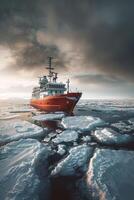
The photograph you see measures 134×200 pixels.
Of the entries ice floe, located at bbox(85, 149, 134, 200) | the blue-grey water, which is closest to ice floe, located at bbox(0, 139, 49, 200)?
the blue-grey water

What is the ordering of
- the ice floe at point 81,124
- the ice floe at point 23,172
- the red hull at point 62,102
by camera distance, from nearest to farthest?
the ice floe at point 23,172
the ice floe at point 81,124
the red hull at point 62,102


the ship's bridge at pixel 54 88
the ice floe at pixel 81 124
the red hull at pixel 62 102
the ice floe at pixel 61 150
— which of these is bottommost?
the ice floe at pixel 61 150

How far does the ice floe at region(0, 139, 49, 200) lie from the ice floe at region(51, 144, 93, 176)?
0.56 m

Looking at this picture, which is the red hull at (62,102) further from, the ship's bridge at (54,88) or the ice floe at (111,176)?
the ice floe at (111,176)

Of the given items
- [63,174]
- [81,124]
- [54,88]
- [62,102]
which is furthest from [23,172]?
[54,88]

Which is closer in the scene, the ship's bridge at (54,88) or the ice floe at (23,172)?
the ice floe at (23,172)

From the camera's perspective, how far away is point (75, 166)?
5980 mm

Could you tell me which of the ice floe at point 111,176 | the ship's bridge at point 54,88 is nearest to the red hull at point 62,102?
the ship's bridge at point 54,88

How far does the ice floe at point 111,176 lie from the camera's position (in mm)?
4074

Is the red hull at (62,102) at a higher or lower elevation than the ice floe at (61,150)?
higher

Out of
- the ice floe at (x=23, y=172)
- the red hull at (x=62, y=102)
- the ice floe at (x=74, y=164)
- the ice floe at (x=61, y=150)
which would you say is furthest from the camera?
the red hull at (x=62, y=102)

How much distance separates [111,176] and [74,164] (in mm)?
1682

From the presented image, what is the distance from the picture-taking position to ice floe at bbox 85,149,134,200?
4.07 meters

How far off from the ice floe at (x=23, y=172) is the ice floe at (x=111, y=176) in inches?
60.6
